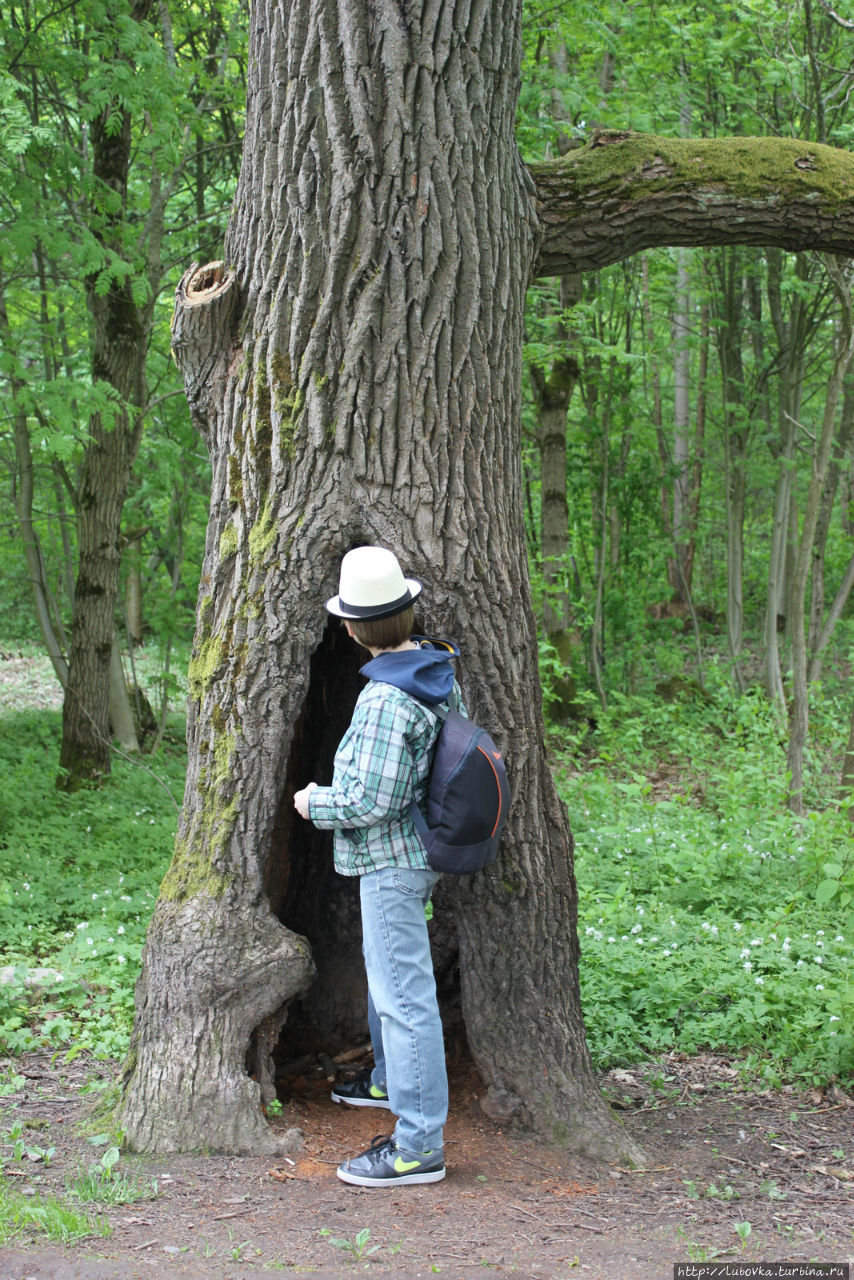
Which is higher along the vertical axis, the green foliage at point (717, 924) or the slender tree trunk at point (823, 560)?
the slender tree trunk at point (823, 560)

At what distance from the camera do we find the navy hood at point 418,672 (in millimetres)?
3295

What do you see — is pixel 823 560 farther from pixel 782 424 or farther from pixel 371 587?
pixel 371 587

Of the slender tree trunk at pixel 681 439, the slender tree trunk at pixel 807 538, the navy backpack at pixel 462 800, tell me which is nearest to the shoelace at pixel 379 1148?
the navy backpack at pixel 462 800

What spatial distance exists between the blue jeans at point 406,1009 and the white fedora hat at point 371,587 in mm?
901

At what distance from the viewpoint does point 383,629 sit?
3361 millimetres

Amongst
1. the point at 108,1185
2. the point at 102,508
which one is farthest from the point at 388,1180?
the point at 102,508

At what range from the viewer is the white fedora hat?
331 centimetres

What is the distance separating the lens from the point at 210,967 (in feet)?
11.7

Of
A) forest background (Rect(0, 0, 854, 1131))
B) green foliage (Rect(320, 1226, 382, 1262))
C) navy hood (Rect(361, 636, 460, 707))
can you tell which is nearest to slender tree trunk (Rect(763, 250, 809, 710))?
forest background (Rect(0, 0, 854, 1131))

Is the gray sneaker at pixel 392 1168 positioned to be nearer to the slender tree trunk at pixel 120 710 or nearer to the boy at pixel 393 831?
the boy at pixel 393 831

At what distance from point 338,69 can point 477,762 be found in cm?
253

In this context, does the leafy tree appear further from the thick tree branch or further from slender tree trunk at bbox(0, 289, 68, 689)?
the thick tree branch

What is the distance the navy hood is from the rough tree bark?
309mm

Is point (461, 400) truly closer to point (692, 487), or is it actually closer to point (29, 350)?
point (29, 350)
